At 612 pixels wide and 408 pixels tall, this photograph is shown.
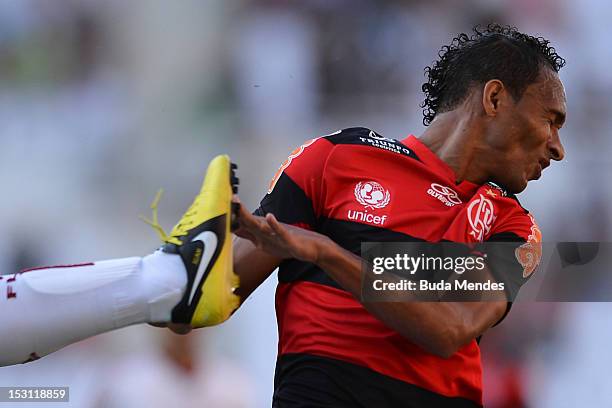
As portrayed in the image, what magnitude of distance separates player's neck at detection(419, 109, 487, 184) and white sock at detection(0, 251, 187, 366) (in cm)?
90

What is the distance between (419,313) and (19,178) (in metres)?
2.69

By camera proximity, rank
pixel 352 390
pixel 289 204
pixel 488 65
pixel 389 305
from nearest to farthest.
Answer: pixel 389 305, pixel 352 390, pixel 289 204, pixel 488 65

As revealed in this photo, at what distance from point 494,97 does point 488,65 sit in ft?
0.40

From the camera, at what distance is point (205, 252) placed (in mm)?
1978

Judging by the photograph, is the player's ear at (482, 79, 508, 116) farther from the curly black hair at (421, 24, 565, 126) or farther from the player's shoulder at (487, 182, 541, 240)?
the player's shoulder at (487, 182, 541, 240)

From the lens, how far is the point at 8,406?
3.72 metres

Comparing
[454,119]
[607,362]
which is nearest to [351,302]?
[454,119]

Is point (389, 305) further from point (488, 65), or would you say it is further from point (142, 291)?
point (488, 65)

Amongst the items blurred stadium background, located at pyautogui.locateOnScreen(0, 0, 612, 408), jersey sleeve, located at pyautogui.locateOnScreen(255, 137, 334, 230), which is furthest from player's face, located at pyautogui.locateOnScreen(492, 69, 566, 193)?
blurred stadium background, located at pyautogui.locateOnScreen(0, 0, 612, 408)

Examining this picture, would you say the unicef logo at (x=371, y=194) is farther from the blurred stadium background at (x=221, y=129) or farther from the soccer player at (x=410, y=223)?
the blurred stadium background at (x=221, y=129)

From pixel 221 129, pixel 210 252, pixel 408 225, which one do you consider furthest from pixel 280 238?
pixel 221 129

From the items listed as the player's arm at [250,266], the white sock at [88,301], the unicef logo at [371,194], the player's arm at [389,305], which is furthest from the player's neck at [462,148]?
the white sock at [88,301]

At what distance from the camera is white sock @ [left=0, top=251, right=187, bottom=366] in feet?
6.50

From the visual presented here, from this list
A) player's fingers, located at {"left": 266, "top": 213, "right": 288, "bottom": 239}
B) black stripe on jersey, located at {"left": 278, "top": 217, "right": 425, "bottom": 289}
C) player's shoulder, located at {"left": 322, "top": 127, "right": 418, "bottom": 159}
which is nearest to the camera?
player's fingers, located at {"left": 266, "top": 213, "right": 288, "bottom": 239}
